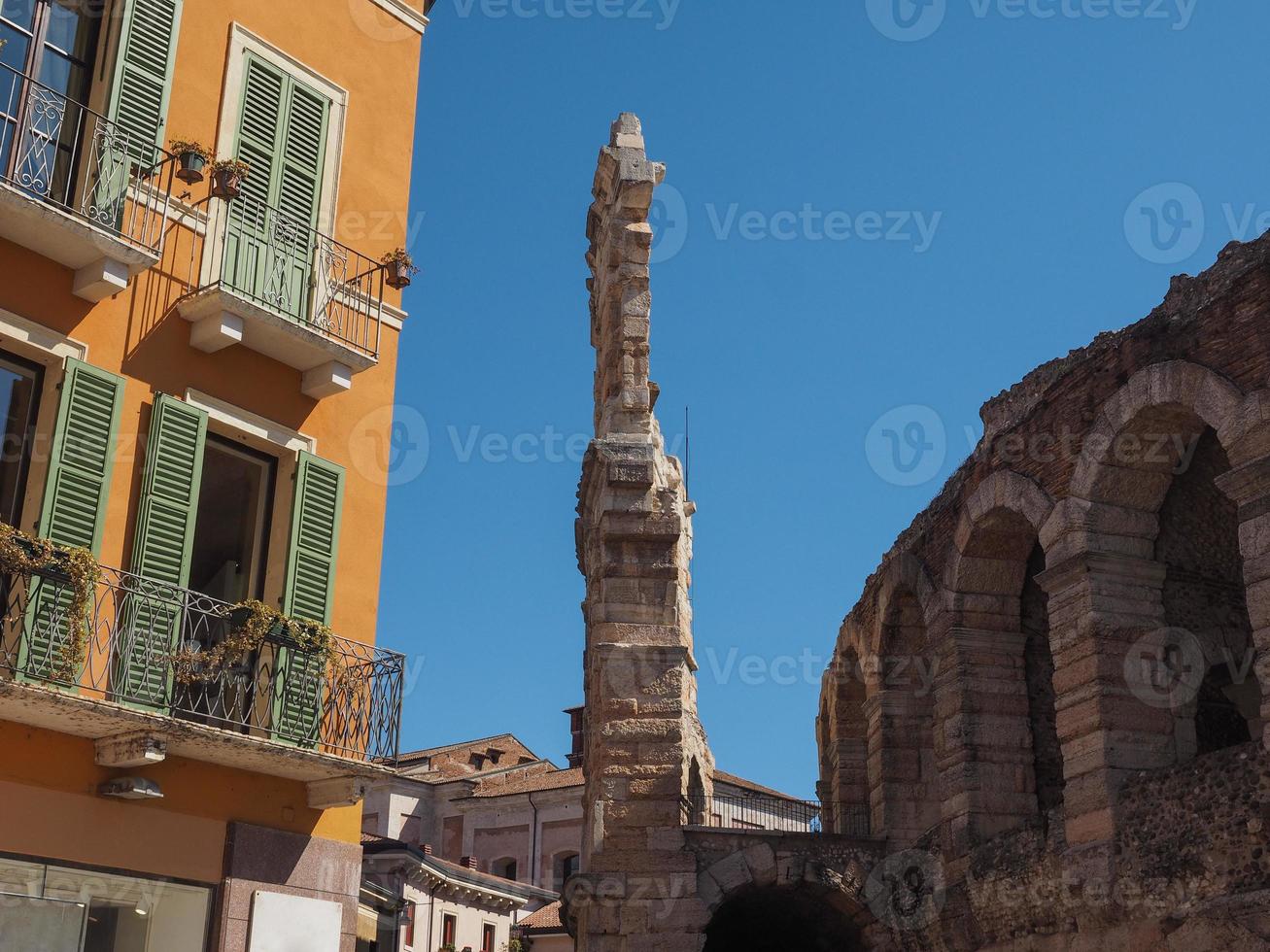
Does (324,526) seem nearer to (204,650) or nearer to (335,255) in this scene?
(204,650)

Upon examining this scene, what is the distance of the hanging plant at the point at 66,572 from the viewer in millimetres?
9070

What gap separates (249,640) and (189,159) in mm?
3370

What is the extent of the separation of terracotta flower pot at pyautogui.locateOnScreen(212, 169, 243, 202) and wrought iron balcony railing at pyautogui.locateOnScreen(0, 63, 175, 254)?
0.37 meters

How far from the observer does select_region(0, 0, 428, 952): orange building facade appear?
9.39 meters

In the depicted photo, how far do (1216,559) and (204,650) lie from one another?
9729 millimetres

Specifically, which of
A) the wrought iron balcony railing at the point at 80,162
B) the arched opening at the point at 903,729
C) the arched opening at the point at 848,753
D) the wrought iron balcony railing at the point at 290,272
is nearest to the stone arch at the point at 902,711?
the arched opening at the point at 903,729

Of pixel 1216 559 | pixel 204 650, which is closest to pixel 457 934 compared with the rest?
pixel 1216 559

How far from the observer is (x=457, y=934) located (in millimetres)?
36844

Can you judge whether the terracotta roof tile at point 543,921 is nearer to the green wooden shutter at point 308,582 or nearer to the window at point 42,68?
the green wooden shutter at point 308,582

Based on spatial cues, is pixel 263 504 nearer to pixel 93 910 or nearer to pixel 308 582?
pixel 308 582

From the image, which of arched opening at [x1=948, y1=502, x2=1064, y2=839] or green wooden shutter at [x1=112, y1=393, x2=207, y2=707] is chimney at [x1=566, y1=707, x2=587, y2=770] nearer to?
arched opening at [x1=948, y1=502, x2=1064, y2=839]

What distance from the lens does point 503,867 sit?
1746 inches

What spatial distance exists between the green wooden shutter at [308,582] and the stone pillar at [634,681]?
4.53 meters

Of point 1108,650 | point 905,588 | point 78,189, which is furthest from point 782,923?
point 78,189
